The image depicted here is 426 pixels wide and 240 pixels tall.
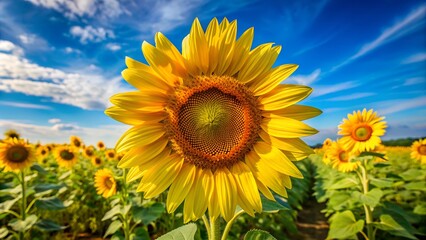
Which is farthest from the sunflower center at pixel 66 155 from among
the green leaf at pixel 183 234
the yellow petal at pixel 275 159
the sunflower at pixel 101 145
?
the yellow petal at pixel 275 159

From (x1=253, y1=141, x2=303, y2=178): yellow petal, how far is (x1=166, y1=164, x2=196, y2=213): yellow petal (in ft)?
1.18

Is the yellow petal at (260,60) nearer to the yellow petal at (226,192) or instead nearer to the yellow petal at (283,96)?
the yellow petal at (283,96)

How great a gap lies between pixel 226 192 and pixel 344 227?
167 inches

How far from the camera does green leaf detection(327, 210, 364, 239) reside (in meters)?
4.92

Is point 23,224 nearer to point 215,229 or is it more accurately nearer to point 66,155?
point 66,155

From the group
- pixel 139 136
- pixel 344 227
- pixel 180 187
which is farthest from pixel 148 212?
pixel 139 136

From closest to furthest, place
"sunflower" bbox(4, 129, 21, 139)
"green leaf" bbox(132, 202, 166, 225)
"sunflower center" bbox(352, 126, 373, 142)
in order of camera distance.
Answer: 1. "green leaf" bbox(132, 202, 166, 225)
2. "sunflower center" bbox(352, 126, 373, 142)
3. "sunflower" bbox(4, 129, 21, 139)

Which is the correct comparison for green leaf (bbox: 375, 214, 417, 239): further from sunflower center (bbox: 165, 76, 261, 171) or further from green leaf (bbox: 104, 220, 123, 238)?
sunflower center (bbox: 165, 76, 261, 171)

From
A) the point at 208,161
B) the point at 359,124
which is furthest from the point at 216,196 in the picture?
the point at 359,124

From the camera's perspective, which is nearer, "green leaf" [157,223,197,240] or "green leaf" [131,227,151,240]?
"green leaf" [157,223,197,240]

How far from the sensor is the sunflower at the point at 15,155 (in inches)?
225

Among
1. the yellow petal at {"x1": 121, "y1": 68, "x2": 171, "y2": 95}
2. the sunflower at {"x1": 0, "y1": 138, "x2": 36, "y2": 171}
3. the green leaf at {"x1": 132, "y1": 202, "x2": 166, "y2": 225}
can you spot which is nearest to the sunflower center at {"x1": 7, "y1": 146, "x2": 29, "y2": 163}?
the sunflower at {"x1": 0, "y1": 138, "x2": 36, "y2": 171}

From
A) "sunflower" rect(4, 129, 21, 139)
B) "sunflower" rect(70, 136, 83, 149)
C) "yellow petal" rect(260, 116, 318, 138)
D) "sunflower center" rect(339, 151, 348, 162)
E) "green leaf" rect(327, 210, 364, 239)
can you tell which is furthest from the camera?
"sunflower" rect(70, 136, 83, 149)

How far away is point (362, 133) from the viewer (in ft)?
17.8
